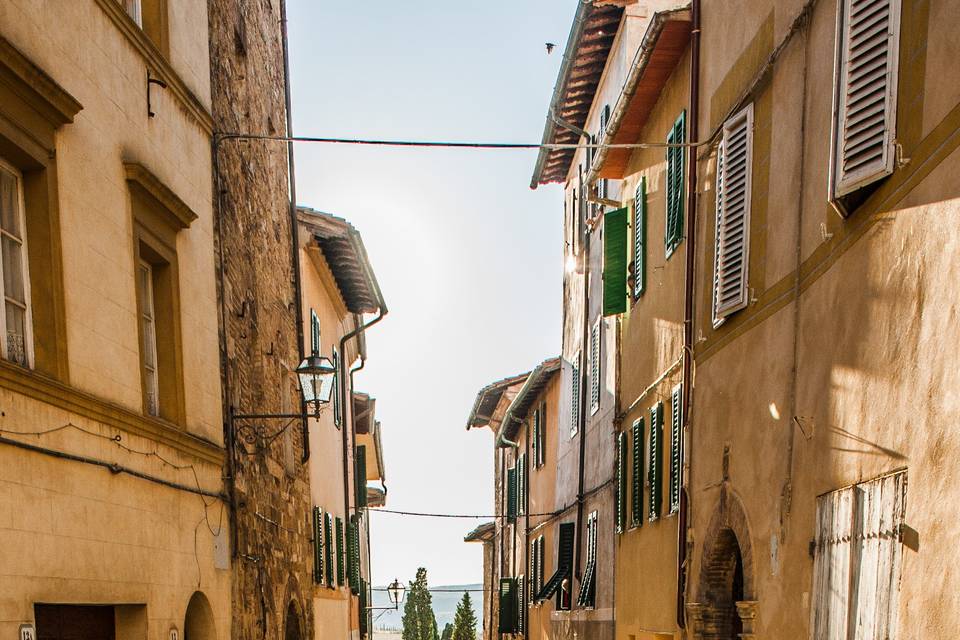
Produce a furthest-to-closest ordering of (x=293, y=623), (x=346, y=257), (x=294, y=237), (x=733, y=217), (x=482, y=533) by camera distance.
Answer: (x=482, y=533)
(x=346, y=257)
(x=294, y=237)
(x=293, y=623)
(x=733, y=217)

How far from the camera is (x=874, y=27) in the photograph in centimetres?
657

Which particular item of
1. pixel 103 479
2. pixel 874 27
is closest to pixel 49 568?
pixel 103 479

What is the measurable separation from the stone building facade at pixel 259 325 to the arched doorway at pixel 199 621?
78 centimetres

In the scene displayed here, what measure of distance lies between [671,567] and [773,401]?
413 cm

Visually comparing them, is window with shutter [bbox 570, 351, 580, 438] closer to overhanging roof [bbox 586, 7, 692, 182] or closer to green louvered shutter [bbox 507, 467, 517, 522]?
overhanging roof [bbox 586, 7, 692, 182]

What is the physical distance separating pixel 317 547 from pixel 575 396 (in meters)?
5.28

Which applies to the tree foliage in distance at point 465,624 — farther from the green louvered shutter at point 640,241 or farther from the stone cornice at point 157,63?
the stone cornice at point 157,63

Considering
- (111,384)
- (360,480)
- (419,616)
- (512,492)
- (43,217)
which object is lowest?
(419,616)

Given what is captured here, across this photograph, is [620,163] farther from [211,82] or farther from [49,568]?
[49,568]

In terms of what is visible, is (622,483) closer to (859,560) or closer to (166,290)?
(166,290)

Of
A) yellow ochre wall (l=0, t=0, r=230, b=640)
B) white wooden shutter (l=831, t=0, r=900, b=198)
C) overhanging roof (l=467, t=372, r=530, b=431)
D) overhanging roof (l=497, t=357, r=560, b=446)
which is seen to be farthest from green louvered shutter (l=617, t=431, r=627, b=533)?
overhanging roof (l=467, t=372, r=530, b=431)

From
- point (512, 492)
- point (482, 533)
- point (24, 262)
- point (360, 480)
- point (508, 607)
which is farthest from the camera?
point (482, 533)

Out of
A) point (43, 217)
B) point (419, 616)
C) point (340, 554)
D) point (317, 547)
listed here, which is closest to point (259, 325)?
point (317, 547)

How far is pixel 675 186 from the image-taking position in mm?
12531
